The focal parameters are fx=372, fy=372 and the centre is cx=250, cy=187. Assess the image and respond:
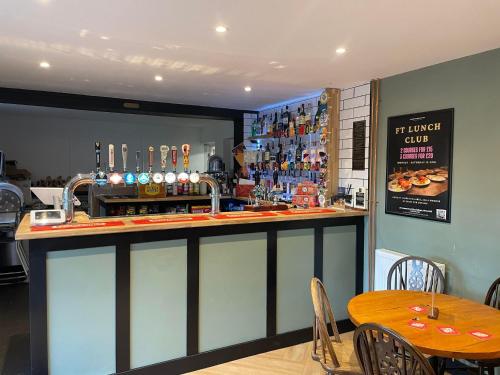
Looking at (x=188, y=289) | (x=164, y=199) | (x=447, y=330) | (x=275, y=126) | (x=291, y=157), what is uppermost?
(x=275, y=126)

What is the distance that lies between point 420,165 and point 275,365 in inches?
78.5

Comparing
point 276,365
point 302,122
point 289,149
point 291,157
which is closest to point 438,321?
point 276,365

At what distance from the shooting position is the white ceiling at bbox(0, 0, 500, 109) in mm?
1959

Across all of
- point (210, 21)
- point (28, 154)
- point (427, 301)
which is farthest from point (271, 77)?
point (28, 154)

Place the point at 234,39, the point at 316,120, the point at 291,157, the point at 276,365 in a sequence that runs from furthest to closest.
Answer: the point at 291,157, the point at 316,120, the point at 276,365, the point at 234,39

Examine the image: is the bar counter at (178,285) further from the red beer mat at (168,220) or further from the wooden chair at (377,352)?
the wooden chair at (377,352)

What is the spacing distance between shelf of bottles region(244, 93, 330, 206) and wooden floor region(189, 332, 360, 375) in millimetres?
1574

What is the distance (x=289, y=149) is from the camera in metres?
4.74

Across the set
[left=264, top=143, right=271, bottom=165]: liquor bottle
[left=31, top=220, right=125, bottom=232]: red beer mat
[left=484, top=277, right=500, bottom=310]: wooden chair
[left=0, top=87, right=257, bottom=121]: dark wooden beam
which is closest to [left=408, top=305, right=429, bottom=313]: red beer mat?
[left=484, top=277, right=500, bottom=310]: wooden chair

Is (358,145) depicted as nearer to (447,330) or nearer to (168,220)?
(168,220)

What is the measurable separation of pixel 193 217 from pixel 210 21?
1486 mm

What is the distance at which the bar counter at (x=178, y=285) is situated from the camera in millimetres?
2393

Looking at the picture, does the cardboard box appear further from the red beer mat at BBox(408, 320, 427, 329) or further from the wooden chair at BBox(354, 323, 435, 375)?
the wooden chair at BBox(354, 323, 435, 375)

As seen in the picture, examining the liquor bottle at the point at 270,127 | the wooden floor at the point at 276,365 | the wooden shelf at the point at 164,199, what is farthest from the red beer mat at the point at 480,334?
the wooden shelf at the point at 164,199
